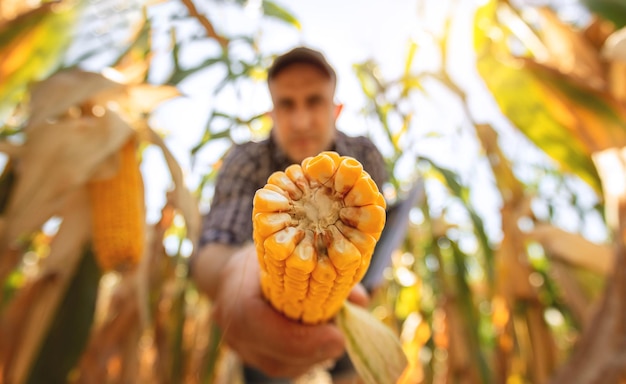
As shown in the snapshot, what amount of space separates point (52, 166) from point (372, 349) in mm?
477

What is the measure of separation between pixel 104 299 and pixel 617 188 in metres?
1.21

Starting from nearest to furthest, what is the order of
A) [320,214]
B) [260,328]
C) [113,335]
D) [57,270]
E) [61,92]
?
[320,214]
[260,328]
[61,92]
[57,270]
[113,335]

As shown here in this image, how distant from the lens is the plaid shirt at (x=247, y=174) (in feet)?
0.66

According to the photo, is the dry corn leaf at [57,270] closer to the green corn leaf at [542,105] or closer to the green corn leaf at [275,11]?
the green corn leaf at [275,11]

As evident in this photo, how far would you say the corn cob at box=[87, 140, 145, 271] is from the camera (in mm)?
507

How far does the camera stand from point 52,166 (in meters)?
0.52

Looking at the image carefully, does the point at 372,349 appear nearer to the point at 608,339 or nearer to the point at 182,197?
the point at 182,197

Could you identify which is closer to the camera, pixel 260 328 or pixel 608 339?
pixel 260 328

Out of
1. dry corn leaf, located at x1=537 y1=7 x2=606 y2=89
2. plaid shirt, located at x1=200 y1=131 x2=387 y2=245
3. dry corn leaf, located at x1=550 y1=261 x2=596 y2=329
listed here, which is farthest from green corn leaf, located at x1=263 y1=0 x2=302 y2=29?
dry corn leaf, located at x1=550 y1=261 x2=596 y2=329

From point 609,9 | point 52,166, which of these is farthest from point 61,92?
point 609,9

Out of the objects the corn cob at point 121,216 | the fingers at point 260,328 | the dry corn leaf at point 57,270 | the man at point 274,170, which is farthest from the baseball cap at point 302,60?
the dry corn leaf at point 57,270

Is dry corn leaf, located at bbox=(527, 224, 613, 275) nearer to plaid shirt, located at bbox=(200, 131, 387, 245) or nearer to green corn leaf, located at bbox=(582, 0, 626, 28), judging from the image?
green corn leaf, located at bbox=(582, 0, 626, 28)

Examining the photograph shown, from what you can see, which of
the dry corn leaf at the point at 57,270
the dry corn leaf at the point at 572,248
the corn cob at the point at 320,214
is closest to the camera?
the corn cob at the point at 320,214

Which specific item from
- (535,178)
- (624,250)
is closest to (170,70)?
(624,250)
